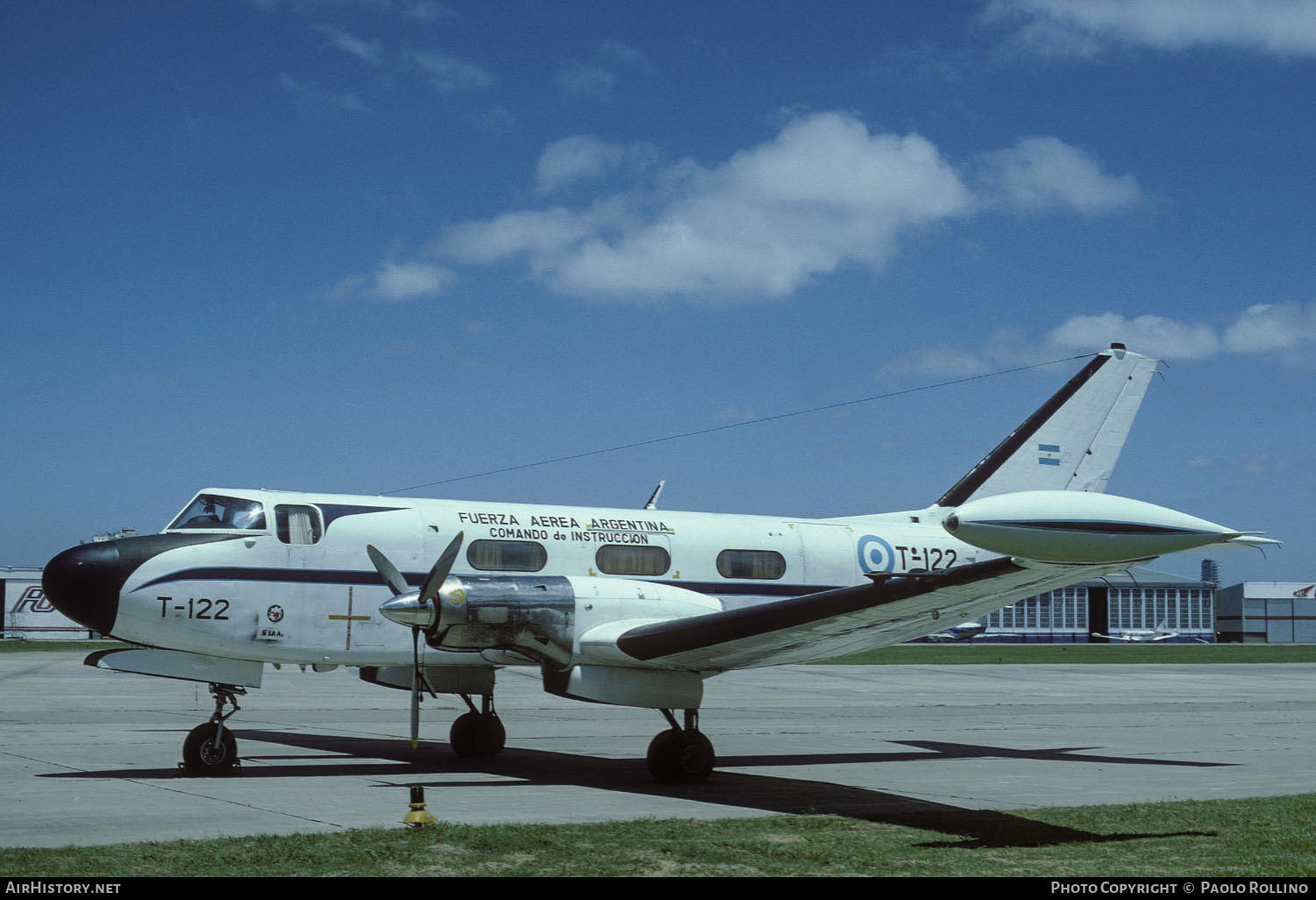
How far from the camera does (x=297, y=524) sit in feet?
49.9

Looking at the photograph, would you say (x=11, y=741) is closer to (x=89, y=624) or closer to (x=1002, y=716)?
(x=89, y=624)

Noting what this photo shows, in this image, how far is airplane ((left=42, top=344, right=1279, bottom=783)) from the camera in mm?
13117

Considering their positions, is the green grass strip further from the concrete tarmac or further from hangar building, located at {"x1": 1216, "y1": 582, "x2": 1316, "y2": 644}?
hangar building, located at {"x1": 1216, "y1": 582, "x2": 1316, "y2": 644}

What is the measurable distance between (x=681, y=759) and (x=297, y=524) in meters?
5.34

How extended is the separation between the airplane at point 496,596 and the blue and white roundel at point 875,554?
25mm

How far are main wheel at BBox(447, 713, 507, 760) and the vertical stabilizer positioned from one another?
780cm

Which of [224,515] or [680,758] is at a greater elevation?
[224,515]

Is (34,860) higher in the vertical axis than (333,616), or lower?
lower

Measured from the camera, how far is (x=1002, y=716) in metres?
25.6

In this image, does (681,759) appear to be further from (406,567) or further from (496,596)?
(406,567)

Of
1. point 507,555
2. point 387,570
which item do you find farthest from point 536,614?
point 507,555

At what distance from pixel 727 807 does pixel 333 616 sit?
5472mm

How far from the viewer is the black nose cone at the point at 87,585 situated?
1404 centimetres
